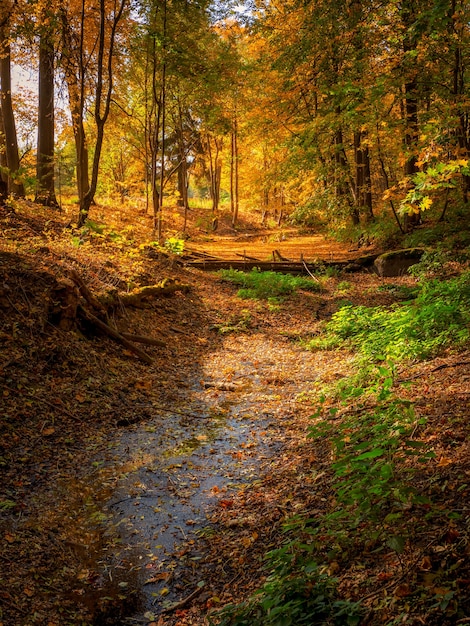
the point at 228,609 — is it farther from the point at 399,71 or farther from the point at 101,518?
the point at 399,71

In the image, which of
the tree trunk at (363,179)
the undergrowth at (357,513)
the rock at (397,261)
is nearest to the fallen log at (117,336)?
the undergrowth at (357,513)

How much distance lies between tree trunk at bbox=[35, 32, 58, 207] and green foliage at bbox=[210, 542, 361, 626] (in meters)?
14.2

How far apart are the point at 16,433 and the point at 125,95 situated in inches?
805

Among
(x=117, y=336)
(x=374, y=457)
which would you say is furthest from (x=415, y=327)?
(x=117, y=336)

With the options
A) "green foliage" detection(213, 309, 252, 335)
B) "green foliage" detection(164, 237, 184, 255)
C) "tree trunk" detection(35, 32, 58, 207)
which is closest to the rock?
"green foliage" detection(213, 309, 252, 335)

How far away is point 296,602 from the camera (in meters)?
2.46

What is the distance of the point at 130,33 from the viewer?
15.7m

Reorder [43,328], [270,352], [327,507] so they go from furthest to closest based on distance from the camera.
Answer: [270,352] → [43,328] → [327,507]

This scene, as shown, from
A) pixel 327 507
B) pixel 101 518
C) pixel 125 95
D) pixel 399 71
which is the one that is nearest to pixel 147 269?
pixel 399 71

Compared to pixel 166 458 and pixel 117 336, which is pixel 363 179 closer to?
pixel 117 336

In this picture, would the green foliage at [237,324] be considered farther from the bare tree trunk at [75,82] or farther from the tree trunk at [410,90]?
the bare tree trunk at [75,82]

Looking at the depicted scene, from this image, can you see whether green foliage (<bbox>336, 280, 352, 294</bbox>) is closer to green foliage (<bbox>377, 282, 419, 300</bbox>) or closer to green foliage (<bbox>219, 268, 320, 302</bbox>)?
green foliage (<bbox>219, 268, 320, 302</bbox>)

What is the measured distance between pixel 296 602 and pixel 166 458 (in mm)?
3182

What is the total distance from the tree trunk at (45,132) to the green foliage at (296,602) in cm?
1423
